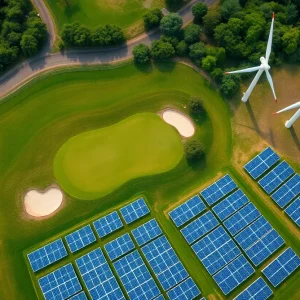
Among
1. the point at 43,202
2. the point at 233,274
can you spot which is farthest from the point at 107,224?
the point at 233,274

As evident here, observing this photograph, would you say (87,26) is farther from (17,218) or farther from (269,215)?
(269,215)

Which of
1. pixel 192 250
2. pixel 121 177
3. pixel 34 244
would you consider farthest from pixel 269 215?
pixel 34 244

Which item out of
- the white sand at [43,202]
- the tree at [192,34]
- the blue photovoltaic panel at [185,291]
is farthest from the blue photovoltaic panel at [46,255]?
the tree at [192,34]

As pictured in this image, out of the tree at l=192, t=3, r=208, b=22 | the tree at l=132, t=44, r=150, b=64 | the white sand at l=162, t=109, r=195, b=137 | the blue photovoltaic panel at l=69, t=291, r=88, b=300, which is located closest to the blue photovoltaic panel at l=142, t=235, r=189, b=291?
the blue photovoltaic panel at l=69, t=291, r=88, b=300

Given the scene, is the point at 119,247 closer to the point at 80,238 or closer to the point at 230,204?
the point at 80,238

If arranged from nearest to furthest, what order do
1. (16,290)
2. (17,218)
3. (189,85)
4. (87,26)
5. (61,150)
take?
(16,290) → (17,218) → (61,150) → (189,85) → (87,26)

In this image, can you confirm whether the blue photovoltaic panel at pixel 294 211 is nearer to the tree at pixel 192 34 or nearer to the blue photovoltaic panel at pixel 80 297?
the blue photovoltaic panel at pixel 80 297
